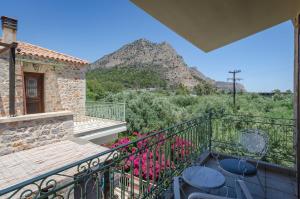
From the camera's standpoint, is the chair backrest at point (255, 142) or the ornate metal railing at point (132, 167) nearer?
the ornate metal railing at point (132, 167)

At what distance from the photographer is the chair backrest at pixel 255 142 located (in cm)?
308

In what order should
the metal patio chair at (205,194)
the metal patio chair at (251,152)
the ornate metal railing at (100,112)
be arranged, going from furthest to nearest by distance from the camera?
the ornate metal railing at (100,112) < the metal patio chair at (251,152) < the metal patio chair at (205,194)

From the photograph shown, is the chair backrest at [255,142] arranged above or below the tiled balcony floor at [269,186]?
above

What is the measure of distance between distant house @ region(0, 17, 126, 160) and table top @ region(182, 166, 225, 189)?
174 inches

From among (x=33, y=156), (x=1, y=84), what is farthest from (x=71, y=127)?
(x=1, y=84)

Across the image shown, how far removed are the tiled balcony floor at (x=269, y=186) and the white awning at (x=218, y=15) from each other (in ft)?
7.77

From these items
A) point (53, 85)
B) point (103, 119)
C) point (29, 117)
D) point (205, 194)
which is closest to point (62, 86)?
point (53, 85)

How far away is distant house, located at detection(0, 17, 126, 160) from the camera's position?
6137 millimetres

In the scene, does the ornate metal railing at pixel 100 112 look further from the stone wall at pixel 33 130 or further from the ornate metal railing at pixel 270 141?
the ornate metal railing at pixel 270 141

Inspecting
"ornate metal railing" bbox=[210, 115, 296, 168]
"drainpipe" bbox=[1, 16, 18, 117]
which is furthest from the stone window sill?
"ornate metal railing" bbox=[210, 115, 296, 168]

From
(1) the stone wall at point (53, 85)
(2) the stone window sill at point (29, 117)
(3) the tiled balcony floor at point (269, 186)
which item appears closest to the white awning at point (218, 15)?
(3) the tiled balcony floor at point (269, 186)

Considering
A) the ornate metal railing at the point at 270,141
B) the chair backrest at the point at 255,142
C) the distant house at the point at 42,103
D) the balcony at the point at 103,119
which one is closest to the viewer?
the chair backrest at the point at 255,142

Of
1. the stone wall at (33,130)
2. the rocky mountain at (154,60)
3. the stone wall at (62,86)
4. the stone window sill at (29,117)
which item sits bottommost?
the stone wall at (33,130)

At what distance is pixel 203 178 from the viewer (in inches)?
90.0
